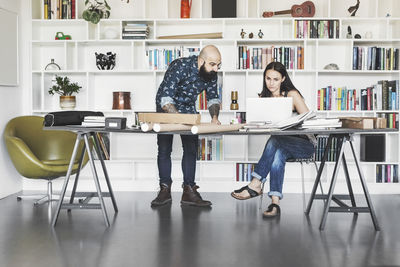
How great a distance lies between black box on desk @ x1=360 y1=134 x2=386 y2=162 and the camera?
520 centimetres

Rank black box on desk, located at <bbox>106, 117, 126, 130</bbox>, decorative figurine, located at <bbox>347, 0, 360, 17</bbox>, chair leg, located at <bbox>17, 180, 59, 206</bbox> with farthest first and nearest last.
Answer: decorative figurine, located at <bbox>347, 0, 360, 17</bbox>, chair leg, located at <bbox>17, 180, 59, 206</bbox>, black box on desk, located at <bbox>106, 117, 126, 130</bbox>

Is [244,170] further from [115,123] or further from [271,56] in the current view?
[115,123]

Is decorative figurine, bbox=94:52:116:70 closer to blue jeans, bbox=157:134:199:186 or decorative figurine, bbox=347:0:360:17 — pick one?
blue jeans, bbox=157:134:199:186

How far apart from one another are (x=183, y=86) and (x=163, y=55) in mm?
1235

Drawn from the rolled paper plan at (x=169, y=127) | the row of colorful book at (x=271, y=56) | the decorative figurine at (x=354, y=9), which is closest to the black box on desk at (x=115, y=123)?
the rolled paper plan at (x=169, y=127)

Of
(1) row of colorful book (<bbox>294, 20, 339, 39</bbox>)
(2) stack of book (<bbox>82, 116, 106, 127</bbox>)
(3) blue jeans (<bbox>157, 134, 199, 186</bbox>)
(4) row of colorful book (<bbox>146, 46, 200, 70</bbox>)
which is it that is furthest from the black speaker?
(2) stack of book (<bbox>82, 116, 106, 127</bbox>)

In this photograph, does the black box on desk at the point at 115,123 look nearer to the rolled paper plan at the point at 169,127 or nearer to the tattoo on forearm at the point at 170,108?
the rolled paper plan at the point at 169,127

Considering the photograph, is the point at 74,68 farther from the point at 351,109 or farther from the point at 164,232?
the point at 351,109

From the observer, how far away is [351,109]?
208 inches

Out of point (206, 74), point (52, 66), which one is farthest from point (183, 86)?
point (52, 66)

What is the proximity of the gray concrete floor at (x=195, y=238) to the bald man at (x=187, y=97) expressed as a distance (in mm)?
201

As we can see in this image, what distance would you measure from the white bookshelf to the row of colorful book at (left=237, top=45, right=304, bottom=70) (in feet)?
0.26

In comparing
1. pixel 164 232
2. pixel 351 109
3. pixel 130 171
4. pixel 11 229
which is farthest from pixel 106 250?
pixel 351 109

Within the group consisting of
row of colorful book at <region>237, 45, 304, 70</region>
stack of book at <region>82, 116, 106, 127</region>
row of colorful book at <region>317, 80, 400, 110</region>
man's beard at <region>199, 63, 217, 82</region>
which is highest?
row of colorful book at <region>237, 45, 304, 70</region>
